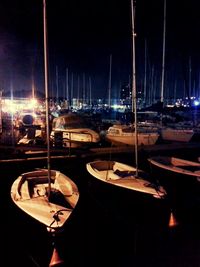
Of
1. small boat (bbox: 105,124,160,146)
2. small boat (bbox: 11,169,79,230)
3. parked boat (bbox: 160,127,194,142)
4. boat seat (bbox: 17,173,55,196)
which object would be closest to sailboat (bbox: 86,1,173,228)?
small boat (bbox: 11,169,79,230)

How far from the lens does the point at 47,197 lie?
762 centimetres

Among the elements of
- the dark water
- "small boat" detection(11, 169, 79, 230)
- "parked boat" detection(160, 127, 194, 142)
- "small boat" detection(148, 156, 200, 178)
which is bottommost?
the dark water

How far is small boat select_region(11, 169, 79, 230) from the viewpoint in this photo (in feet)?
21.6

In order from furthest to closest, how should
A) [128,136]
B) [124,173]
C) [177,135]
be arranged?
1. [177,135]
2. [128,136]
3. [124,173]

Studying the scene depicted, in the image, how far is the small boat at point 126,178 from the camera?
8.41 meters

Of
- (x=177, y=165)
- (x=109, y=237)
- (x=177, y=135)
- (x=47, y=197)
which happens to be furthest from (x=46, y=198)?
(x=177, y=135)

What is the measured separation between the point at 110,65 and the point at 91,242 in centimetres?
2670

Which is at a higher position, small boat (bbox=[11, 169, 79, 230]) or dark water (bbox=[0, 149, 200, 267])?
small boat (bbox=[11, 169, 79, 230])

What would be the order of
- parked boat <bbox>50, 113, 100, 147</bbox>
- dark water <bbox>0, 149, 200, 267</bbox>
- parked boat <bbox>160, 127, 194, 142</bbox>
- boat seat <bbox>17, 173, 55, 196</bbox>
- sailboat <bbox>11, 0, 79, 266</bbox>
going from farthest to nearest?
parked boat <bbox>160, 127, 194, 142</bbox> < parked boat <bbox>50, 113, 100, 147</bbox> < boat seat <bbox>17, 173, 55, 196</bbox> < sailboat <bbox>11, 0, 79, 266</bbox> < dark water <bbox>0, 149, 200, 267</bbox>

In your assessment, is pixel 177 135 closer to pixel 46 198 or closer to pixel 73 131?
pixel 73 131

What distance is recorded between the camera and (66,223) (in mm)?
6418

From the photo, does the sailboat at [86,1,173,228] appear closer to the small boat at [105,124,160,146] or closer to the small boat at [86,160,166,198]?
the small boat at [86,160,166,198]

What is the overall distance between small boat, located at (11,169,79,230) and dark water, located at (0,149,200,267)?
25cm

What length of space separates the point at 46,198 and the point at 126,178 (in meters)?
3.01
